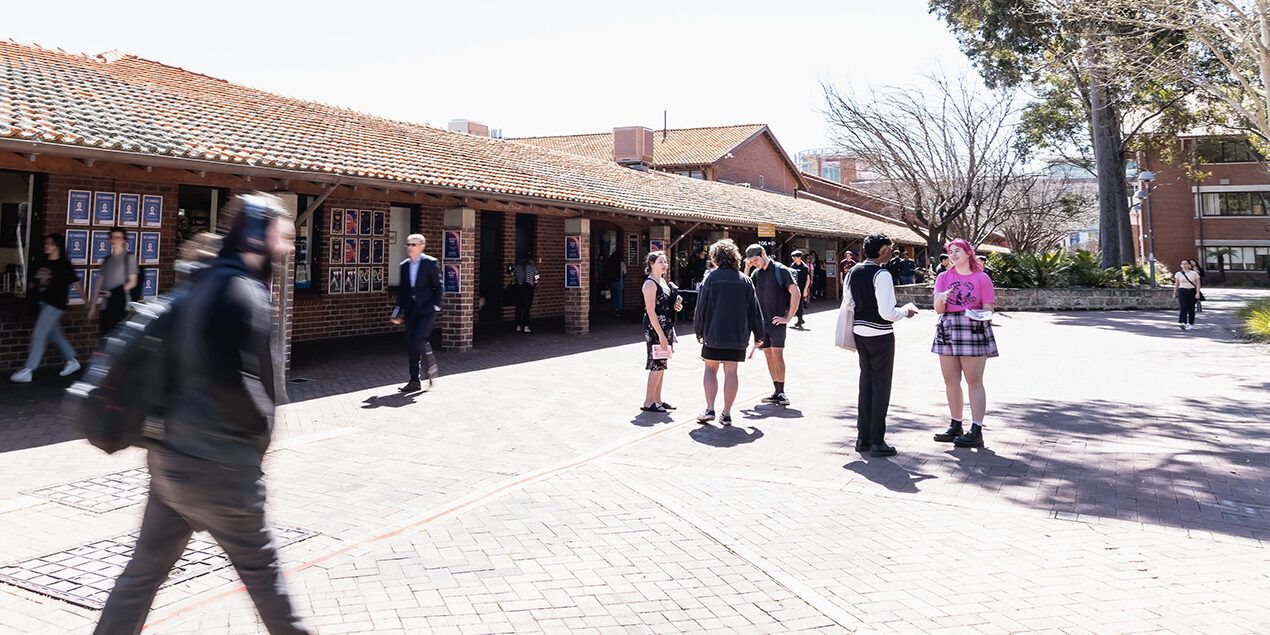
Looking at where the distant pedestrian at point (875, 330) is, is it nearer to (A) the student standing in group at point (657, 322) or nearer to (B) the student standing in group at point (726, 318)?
(B) the student standing in group at point (726, 318)

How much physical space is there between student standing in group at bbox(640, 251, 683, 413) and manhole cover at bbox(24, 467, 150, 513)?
4.25 m

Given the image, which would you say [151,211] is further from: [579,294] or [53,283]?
[579,294]

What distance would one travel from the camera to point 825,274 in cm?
2961

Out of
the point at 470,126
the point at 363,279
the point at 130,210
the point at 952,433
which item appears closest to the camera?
the point at 952,433

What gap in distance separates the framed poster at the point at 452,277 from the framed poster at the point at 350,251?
2.64 m

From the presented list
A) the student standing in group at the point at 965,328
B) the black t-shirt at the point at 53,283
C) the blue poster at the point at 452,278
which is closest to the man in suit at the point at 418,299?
the black t-shirt at the point at 53,283

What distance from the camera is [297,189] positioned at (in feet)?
35.7

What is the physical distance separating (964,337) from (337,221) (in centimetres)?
1115

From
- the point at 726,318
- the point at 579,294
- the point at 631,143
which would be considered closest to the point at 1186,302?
the point at 579,294

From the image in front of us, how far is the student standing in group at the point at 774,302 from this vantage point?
805 cm

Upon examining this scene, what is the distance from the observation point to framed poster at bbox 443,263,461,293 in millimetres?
12352

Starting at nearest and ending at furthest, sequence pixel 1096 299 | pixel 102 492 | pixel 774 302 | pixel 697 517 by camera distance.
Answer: pixel 697 517, pixel 102 492, pixel 774 302, pixel 1096 299

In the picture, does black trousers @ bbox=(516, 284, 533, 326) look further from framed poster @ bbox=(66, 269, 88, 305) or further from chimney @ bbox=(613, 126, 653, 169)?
chimney @ bbox=(613, 126, 653, 169)

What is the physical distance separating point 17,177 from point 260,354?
9933 millimetres
